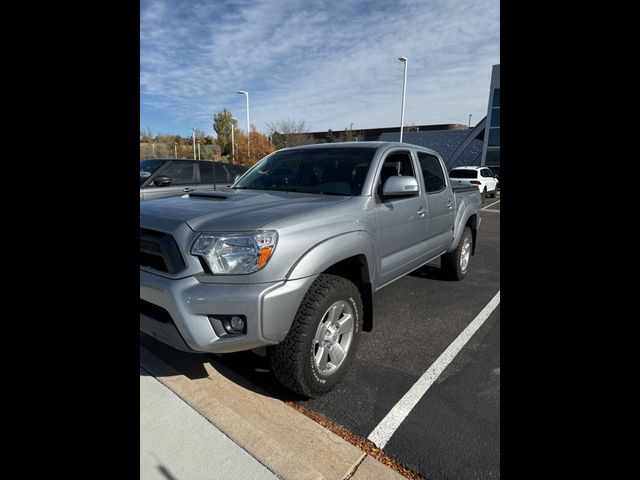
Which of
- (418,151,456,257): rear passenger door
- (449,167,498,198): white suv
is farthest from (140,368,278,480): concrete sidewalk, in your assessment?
(449,167,498,198): white suv

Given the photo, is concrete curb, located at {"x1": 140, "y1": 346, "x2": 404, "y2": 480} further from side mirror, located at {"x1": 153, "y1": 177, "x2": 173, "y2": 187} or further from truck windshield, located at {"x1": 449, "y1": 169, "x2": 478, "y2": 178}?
truck windshield, located at {"x1": 449, "y1": 169, "x2": 478, "y2": 178}

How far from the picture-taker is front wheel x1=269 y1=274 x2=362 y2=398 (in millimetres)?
2379

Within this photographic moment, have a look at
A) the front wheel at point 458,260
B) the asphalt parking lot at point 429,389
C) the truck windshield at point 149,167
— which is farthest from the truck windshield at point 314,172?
the truck windshield at point 149,167

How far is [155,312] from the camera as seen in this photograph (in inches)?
95.7

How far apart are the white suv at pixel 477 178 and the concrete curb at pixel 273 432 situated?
52.7 feet

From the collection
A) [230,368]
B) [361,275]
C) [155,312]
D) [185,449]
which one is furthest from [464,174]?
[185,449]

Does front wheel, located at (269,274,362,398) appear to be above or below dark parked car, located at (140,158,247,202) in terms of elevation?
below

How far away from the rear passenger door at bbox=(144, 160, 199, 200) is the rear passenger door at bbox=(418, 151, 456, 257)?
4.59 m

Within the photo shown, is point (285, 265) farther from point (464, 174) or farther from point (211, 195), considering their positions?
point (464, 174)

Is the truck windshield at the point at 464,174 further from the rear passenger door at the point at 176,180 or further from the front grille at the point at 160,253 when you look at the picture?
the front grille at the point at 160,253
